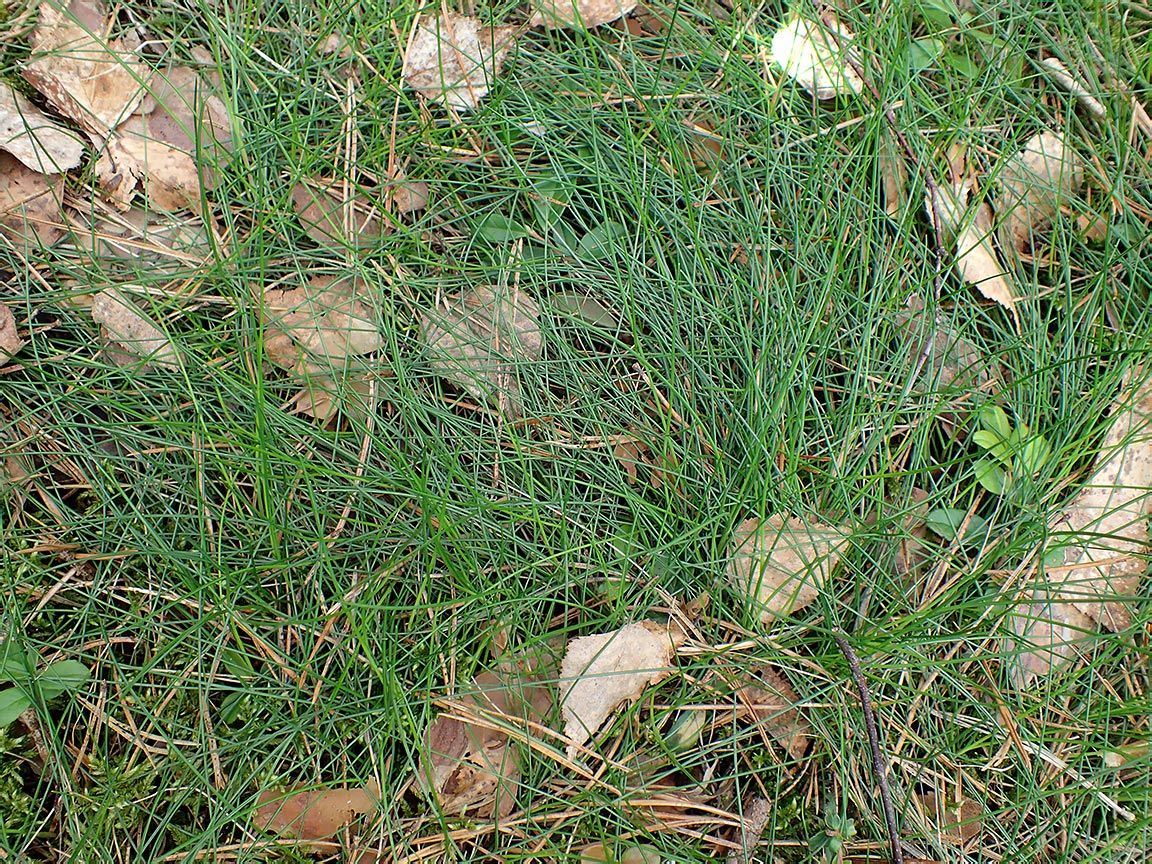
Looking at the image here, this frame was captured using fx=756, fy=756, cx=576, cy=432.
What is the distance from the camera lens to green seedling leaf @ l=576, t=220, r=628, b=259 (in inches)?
72.5

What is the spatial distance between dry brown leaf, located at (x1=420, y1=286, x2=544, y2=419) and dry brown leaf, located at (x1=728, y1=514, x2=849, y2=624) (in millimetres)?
607

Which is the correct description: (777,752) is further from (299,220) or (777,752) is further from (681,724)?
(299,220)

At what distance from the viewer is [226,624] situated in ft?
5.36

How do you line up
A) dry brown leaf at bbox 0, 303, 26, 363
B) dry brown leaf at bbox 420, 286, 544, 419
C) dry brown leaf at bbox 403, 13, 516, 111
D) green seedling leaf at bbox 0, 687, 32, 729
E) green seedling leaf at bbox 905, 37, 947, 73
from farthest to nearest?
green seedling leaf at bbox 905, 37, 947, 73, dry brown leaf at bbox 403, 13, 516, 111, dry brown leaf at bbox 420, 286, 544, 419, dry brown leaf at bbox 0, 303, 26, 363, green seedling leaf at bbox 0, 687, 32, 729

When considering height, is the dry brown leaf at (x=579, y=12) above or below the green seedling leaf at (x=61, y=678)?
above

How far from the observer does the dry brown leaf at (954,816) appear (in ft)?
5.47

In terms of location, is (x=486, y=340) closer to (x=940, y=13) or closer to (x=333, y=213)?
(x=333, y=213)

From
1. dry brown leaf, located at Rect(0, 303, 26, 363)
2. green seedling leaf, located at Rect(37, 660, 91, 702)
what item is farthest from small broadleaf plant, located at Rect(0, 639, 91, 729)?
dry brown leaf, located at Rect(0, 303, 26, 363)

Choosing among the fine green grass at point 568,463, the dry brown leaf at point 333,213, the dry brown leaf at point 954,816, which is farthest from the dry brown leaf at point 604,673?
the dry brown leaf at point 333,213

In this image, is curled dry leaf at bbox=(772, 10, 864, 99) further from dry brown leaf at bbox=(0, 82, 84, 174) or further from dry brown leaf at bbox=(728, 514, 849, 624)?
dry brown leaf at bbox=(0, 82, 84, 174)

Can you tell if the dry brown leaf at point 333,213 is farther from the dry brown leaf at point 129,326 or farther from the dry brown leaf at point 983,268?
the dry brown leaf at point 983,268

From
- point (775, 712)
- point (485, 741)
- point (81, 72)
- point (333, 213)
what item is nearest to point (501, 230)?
point (333, 213)

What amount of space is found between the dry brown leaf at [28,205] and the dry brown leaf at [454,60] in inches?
34.9

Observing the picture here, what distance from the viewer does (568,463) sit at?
174 centimetres
